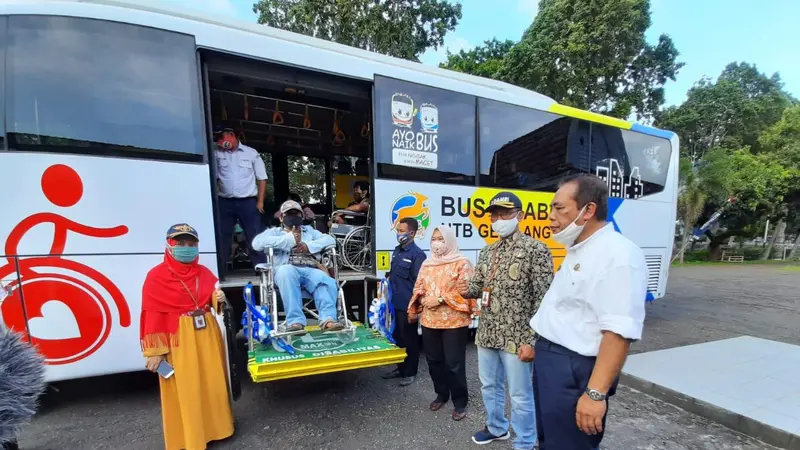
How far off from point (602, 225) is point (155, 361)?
108 inches

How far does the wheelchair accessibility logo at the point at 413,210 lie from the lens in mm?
4199

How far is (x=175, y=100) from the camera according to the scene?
3.29 meters

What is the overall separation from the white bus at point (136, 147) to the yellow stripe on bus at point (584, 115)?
110 centimetres

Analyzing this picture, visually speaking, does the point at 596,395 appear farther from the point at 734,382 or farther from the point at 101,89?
the point at 101,89

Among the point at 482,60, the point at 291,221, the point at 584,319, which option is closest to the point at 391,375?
the point at 291,221

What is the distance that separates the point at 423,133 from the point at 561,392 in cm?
324

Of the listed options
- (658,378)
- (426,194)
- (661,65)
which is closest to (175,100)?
(426,194)

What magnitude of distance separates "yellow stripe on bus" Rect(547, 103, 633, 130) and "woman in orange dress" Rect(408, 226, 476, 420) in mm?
3351

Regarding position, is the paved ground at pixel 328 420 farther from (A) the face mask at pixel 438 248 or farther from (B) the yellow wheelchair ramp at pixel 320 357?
(A) the face mask at pixel 438 248

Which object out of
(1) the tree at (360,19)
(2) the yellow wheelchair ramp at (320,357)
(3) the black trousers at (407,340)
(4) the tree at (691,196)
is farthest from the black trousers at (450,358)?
(4) the tree at (691,196)

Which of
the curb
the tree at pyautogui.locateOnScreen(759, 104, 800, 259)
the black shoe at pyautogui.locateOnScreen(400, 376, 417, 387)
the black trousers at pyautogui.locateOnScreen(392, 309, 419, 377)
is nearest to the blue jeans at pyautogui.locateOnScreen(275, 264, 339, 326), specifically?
the black trousers at pyautogui.locateOnScreen(392, 309, 419, 377)

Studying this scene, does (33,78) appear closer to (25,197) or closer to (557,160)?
(25,197)

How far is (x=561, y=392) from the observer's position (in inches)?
68.1

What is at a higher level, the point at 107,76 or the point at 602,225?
the point at 107,76
